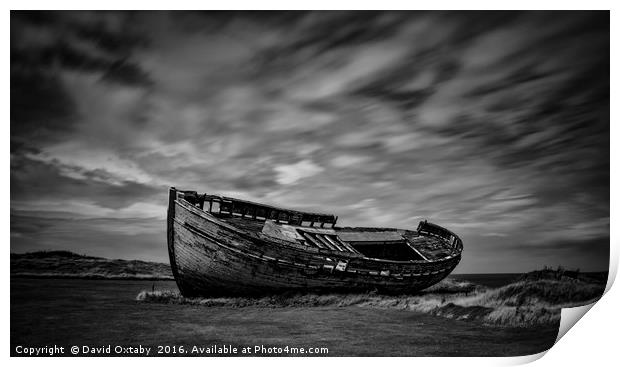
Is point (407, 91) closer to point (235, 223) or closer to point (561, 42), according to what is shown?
point (561, 42)

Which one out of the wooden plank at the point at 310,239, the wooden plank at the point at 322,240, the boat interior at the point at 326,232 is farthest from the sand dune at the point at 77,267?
the wooden plank at the point at 322,240

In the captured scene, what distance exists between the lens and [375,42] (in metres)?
6.06

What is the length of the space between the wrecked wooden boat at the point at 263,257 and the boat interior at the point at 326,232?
0.02 meters

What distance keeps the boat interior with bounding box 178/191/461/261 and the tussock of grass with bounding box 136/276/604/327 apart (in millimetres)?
922

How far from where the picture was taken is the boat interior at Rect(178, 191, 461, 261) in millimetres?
7328

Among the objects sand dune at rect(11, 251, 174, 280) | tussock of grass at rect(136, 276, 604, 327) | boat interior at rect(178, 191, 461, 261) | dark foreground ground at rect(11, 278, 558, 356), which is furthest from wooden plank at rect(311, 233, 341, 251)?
sand dune at rect(11, 251, 174, 280)

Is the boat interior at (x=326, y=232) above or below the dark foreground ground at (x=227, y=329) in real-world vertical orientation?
above

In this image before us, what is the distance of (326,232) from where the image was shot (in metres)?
8.48

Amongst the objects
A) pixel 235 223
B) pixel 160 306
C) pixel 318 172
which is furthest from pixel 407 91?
pixel 160 306

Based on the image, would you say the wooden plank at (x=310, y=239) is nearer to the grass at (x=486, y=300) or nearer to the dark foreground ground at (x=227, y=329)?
the grass at (x=486, y=300)

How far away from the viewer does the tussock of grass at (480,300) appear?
Answer: 618 centimetres

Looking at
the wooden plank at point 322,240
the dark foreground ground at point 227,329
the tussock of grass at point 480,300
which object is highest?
the wooden plank at point 322,240

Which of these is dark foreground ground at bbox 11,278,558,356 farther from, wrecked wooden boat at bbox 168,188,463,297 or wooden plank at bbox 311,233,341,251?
wooden plank at bbox 311,233,341,251
